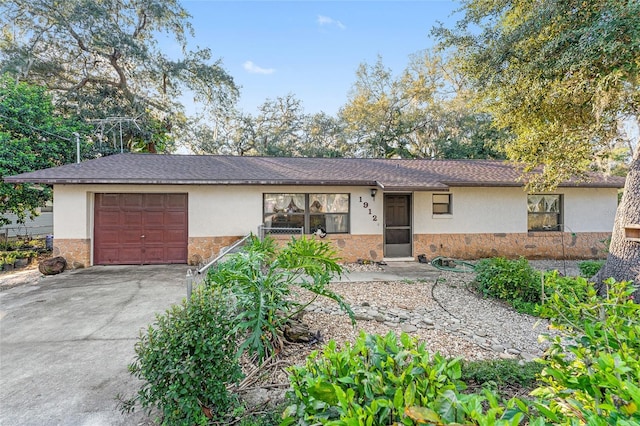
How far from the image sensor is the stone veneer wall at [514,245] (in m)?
10.2

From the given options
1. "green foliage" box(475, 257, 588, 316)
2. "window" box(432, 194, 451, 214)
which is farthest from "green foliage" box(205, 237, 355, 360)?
"window" box(432, 194, 451, 214)

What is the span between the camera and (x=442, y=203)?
10.4m

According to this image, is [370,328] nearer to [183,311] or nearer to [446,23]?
[183,311]

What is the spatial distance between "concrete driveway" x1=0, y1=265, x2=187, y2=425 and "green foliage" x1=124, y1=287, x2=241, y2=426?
598mm

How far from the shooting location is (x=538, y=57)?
606 cm

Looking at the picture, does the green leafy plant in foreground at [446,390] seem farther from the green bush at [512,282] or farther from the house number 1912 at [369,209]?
the house number 1912 at [369,209]

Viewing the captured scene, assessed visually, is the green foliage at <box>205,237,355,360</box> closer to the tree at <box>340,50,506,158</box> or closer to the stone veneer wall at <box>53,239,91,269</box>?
the stone veneer wall at <box>53,239,91,269</box>

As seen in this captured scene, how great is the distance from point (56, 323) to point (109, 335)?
4.10 feet

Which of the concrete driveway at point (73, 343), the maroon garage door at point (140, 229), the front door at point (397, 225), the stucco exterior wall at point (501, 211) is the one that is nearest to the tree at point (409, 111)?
the stucco exterior wall at point (501, 211)

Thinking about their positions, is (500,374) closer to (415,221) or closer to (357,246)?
(357,246)

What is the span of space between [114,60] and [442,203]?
57.9 ft

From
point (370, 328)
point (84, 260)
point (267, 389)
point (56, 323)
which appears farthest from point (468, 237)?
point (84, 260)

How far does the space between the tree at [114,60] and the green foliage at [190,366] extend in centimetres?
1423

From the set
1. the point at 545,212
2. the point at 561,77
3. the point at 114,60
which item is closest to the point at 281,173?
the point at 561,77
